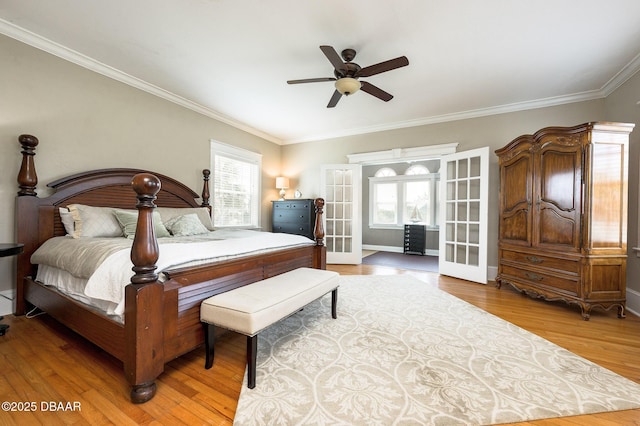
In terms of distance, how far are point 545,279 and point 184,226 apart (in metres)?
4.30


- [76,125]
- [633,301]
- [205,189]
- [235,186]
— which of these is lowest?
[633,301]

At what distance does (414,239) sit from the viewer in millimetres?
6828

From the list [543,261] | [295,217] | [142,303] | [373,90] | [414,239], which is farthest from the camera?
[414,239]

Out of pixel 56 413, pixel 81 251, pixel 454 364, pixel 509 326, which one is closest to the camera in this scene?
pixel 56 413

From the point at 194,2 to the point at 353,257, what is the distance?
4.49 m

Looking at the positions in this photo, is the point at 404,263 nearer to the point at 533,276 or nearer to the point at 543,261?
the point at 533,276

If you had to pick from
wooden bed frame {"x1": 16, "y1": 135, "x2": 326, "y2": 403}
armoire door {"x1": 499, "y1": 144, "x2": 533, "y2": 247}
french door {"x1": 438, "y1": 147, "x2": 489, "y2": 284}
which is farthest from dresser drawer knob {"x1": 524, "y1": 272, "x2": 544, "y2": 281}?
wooden bed frame {"x1": 16, "y1": 135, "x2": 326, "y2": 403}

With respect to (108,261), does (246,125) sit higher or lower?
higher

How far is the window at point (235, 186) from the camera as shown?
14.8ft

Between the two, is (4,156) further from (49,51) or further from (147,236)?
(147,236)

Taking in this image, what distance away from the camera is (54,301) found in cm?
201

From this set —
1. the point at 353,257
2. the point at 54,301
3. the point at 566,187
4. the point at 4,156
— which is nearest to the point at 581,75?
the point at 566,187

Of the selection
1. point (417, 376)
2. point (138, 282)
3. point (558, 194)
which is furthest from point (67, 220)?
point (558, 194)

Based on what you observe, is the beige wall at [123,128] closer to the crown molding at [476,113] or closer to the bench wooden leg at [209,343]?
the crown molding at [476,113]
